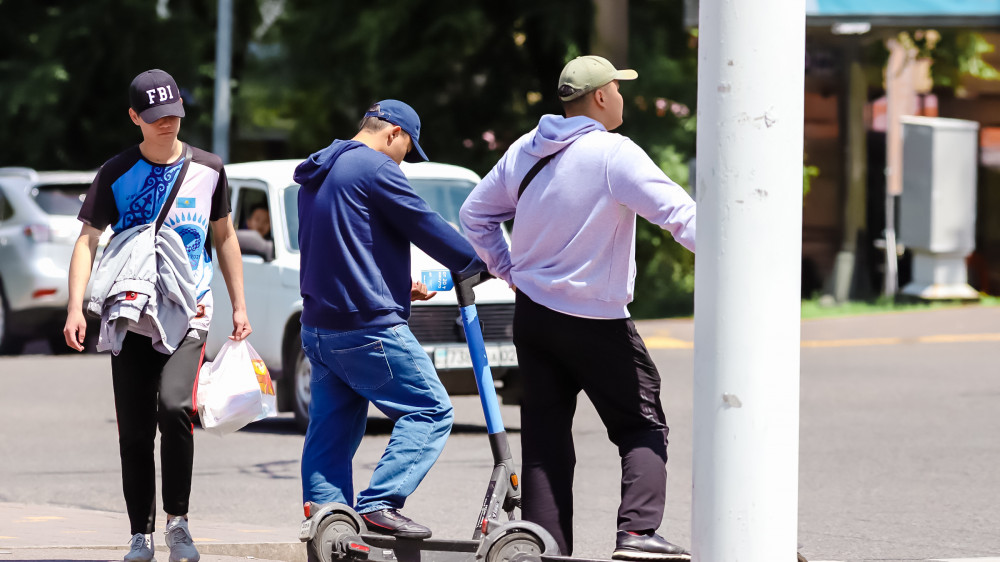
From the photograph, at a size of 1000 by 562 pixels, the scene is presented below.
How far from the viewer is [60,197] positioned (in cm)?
1571

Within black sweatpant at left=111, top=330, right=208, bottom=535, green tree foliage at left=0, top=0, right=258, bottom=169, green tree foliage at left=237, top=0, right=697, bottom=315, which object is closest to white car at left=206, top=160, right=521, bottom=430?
black sweatpant at left=111, top=330, right=208, bottom=535

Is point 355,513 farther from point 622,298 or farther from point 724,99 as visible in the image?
point 724,99

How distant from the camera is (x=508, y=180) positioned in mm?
5496

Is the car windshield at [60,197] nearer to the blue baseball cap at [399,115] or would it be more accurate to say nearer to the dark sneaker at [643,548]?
the blue baseball cap at [399,115]

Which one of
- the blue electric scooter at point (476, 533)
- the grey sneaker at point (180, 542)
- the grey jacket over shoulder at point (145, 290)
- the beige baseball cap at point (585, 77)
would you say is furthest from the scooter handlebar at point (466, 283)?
the grey sneaker at point (180, 542)

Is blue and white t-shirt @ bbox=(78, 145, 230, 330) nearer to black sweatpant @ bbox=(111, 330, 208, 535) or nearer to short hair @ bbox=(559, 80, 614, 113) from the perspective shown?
black sweatpant @ bbox=(111, 330, 208, 535)

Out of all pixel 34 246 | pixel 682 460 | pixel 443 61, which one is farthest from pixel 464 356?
→ pixel 443 61

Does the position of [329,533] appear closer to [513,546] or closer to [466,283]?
[513,546]

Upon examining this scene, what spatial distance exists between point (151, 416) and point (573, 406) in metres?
1.57

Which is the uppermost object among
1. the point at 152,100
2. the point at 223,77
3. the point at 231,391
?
the point at 223,77

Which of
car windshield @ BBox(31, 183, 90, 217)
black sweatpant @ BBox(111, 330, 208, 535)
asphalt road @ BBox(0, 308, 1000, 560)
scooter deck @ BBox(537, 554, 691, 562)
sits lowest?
asphalt road @ BBox(0, 308, 1000, 560)

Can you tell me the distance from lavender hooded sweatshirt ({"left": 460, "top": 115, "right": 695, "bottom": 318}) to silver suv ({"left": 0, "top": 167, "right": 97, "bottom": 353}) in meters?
10.6

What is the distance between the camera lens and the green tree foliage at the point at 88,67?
21484mm

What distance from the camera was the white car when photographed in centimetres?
1025
